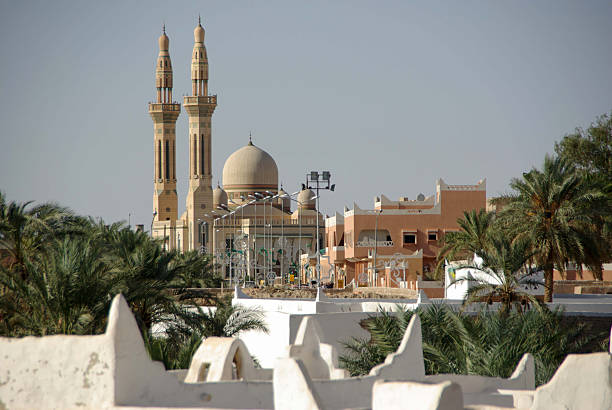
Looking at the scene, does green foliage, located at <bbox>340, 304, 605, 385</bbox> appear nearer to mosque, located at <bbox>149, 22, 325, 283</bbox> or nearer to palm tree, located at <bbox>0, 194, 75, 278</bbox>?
palm tree, located at <bbox>0, 194, 75, 278</bbox>

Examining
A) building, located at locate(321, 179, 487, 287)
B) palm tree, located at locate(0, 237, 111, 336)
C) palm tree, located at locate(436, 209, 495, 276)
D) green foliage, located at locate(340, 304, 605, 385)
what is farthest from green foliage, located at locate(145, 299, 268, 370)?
building, located at locate(321, 179, 487, 287)

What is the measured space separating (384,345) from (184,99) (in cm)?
6120

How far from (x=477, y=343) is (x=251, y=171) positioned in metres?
64.0

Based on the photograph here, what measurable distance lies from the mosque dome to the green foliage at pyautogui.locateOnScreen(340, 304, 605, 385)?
200 feet

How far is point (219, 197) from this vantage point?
2990 inches

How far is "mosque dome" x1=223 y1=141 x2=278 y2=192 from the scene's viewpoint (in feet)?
254

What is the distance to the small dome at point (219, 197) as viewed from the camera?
75.6m

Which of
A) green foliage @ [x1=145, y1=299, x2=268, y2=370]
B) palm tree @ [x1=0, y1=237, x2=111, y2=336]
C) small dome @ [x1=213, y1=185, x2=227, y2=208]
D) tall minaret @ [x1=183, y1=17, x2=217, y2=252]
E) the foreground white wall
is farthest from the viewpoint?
small dome @ [x1=213, y1=185, x2=227, y2=208]

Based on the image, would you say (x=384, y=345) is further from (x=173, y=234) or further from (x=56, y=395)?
(x=173, y=234)

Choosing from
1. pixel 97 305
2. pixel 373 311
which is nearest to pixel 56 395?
pixel 97 305

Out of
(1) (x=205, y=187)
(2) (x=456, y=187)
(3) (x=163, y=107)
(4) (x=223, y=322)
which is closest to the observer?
(4) (x=223, y=322)

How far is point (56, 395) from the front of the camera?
7848 millimetres

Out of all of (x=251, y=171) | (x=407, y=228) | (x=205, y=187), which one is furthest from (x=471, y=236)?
(x=251, y=171)

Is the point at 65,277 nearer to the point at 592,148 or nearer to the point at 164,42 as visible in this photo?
the point at 592,148
